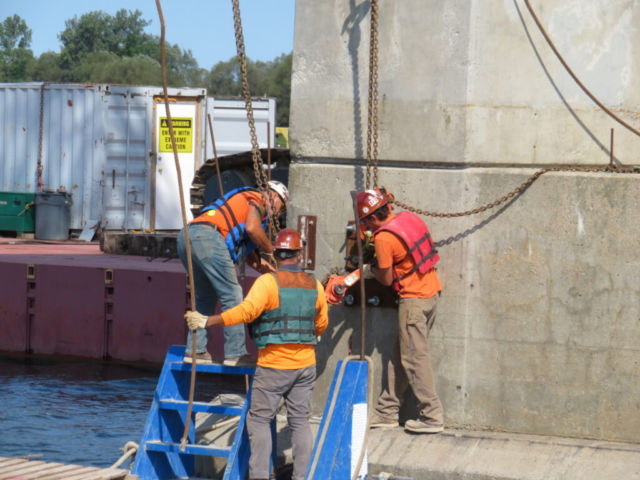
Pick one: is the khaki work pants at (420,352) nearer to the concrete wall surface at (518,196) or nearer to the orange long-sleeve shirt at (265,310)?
the concrete wall surface at (518,196)

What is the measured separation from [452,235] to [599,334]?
47.8 inches

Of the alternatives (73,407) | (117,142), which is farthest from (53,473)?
(117,142)

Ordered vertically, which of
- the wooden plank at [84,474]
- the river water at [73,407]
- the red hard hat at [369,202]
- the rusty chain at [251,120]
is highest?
the rusty chain at [251,120]

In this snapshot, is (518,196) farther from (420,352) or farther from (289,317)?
(289,317)

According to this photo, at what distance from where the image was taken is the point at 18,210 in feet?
63.8

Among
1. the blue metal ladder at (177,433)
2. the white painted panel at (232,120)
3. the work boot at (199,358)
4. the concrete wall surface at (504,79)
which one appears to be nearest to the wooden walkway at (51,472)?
the blue metal ladder at (177,433)

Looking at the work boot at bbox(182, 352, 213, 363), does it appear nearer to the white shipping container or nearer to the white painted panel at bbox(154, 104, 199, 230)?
the white shipping container

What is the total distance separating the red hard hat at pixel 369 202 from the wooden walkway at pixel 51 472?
7.54 feet

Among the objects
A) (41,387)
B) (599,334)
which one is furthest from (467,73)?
(41,387)

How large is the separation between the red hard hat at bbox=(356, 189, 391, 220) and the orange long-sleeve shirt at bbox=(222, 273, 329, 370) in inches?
25.4

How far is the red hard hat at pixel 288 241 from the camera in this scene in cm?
607

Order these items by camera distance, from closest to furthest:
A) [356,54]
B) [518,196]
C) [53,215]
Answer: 1. [518,196]
2. [356,54]
3. [53,215]

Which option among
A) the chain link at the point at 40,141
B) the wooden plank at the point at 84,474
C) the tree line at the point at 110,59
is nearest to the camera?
the wooden plank at the point at 84,474

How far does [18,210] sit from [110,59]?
62315 millimetres
